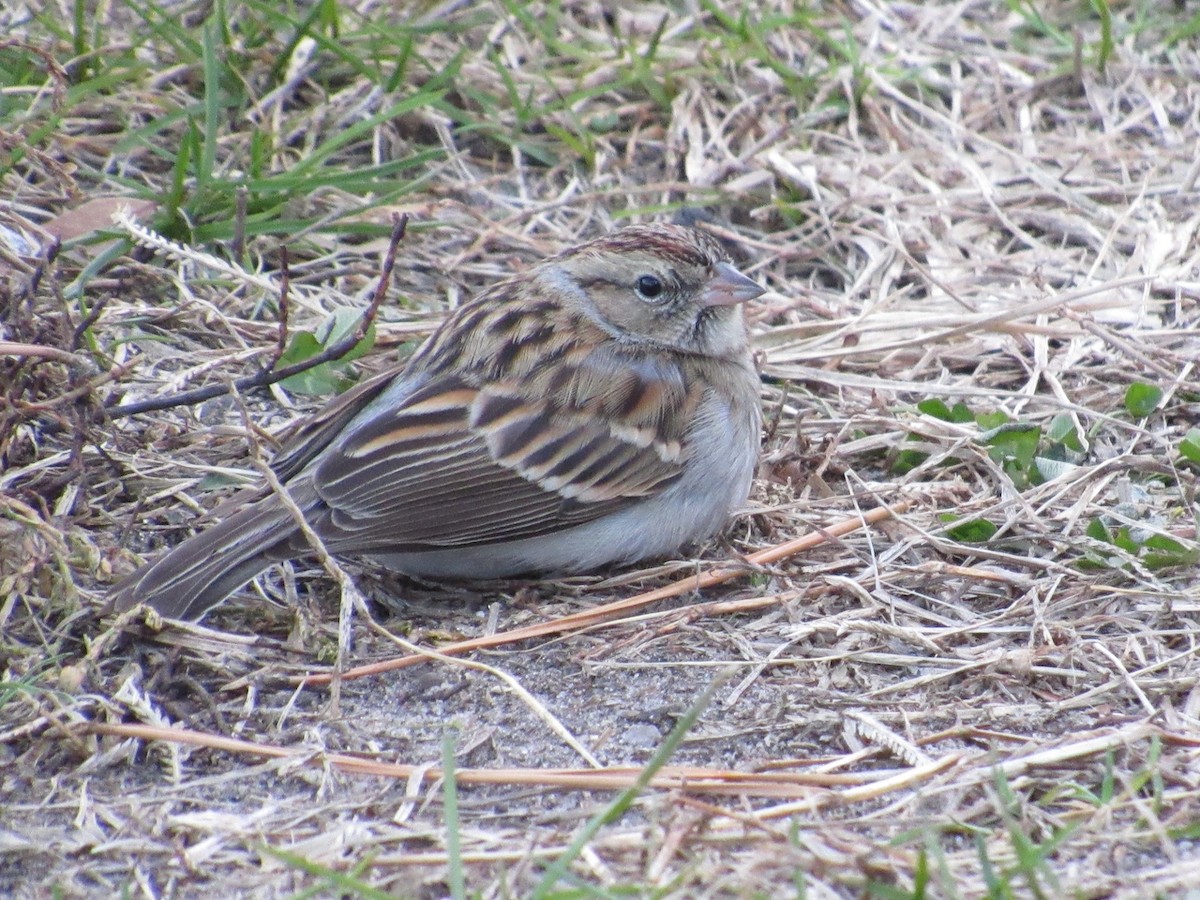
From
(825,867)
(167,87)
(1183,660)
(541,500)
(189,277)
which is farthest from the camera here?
(167,87)

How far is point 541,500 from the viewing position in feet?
14.6

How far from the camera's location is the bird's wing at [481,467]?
4.27 metres

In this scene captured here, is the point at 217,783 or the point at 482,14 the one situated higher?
the point at 482,14

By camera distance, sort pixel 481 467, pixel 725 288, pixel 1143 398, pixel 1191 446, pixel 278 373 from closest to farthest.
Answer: pixel 481 467 < pixel 278 373 < pixel 1191 446 < pixel 725 288 < pixel 1143 398

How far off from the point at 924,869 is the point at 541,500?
1969 millimetres

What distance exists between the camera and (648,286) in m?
4.90

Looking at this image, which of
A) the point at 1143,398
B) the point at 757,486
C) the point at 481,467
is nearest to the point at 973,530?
the point at 757,486

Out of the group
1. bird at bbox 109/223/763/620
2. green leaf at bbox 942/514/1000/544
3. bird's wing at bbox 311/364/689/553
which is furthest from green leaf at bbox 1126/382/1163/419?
bird's wing at bbox 311/364/689/553

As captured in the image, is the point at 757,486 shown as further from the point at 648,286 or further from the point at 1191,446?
the point at 1191,446

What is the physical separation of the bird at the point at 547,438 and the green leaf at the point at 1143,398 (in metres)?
1.17

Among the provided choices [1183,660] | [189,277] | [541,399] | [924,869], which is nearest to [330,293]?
[189,277]

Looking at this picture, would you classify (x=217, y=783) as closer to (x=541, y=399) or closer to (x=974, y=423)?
(x=541, y=399)

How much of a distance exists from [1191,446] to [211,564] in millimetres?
2788

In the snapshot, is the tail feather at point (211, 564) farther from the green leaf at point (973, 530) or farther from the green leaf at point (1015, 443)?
the green leaf at point (1015, 443)
